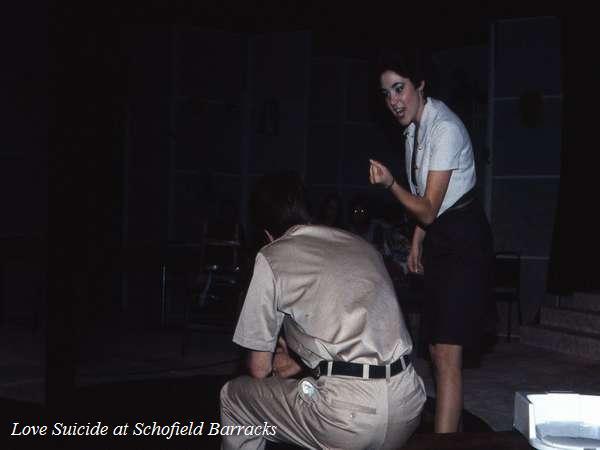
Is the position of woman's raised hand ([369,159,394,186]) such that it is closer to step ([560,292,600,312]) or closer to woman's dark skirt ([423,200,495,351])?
woman's dark skirt ([423,200,495,351])

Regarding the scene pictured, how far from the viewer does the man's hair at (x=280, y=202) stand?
7.14 feet

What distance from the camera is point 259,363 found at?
7.20ft

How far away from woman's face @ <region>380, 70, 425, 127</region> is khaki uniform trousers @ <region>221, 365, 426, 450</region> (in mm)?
876

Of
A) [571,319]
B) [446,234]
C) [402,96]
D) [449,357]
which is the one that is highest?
[402,96]

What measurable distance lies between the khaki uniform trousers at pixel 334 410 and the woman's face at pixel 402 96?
2.87 feet

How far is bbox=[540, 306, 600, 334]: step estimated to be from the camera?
263 inches

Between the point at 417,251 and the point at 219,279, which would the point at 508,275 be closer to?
the point at 219,279

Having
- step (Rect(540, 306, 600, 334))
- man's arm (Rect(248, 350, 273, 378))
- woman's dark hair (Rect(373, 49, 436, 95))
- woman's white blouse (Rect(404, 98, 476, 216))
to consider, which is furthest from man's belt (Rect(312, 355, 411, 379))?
step (Rect(540, 306, 600, 334))

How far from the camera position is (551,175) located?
7516 mm

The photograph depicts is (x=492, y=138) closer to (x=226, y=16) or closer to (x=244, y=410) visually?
(x=226, y=16)

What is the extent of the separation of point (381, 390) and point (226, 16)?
6.75 m

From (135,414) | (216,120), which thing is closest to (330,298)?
(135,414)

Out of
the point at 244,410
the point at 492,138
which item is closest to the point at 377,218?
the point at 492,138

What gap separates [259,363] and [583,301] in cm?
555
